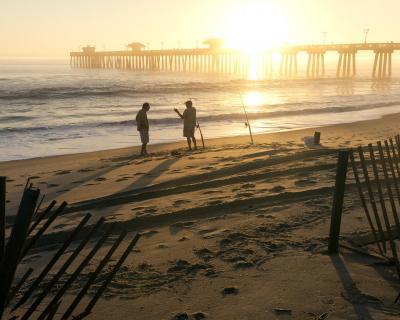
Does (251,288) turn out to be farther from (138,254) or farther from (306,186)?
(306,186)

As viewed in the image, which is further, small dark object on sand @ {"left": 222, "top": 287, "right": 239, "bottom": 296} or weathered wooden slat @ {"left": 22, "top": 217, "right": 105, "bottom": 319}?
small dark object on sand @ {"left": 222, "top": 287, "right": 239, "bottom": 296}

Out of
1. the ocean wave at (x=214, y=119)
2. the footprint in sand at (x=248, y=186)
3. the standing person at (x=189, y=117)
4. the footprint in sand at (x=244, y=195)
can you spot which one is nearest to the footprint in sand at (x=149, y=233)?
the footprint in sand at (x=244, y=195)

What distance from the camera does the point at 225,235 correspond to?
563cm

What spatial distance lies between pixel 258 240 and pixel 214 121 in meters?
17.5

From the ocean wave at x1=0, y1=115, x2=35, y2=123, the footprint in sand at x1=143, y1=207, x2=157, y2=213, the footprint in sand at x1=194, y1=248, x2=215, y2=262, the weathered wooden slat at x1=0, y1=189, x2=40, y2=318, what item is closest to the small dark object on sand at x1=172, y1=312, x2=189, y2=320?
the footprint in sand at x1=194, y1=248, x2=215, y2=262

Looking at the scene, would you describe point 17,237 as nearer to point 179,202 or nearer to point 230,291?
point 230,291

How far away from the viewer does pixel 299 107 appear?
2842cm

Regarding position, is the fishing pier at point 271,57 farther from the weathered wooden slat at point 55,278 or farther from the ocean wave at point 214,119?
the weathered wooden slat at point 55,278

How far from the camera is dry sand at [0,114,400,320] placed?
402 centimetres

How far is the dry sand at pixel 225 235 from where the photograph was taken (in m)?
4.02

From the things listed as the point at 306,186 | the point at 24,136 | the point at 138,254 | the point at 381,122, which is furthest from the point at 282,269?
the point at 381,122

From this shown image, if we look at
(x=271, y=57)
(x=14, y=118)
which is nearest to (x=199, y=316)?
(x=14, y=118)

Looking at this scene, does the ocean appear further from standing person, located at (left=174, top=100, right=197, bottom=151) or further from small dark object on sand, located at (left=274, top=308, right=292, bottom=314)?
small dark object on sand, located at (left=274, top=308, right=292, bottom=314)

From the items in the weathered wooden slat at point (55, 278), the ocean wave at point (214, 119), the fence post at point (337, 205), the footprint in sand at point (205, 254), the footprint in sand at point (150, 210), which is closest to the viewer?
the weathered wooden slat at point (55, 278)
